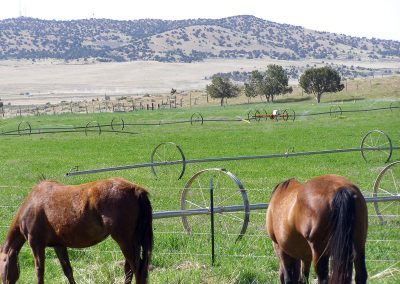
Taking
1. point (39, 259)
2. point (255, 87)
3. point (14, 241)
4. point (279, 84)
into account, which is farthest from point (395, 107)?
point (39, 259)

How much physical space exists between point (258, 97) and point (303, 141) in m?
72.4

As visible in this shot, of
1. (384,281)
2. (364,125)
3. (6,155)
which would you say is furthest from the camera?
(364,125)

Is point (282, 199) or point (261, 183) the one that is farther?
point (261, 183)

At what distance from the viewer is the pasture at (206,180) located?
930cm

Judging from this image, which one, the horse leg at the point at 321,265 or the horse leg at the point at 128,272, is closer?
the horse leg at the point at 321,265

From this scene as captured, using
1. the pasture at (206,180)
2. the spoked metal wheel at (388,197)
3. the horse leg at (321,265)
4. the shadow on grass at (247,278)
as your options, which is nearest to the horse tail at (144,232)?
the pasture at (206,180)

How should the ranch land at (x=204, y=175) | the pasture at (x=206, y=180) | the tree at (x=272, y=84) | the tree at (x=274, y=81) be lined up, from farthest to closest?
the tree at (x=272, y=84), the tree at (x=274, y=81), the ranch land at (x=204, y=175), the pasture at (x=206, y=180)

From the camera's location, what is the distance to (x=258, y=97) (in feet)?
342

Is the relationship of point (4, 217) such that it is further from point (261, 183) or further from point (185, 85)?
point (185, 85)

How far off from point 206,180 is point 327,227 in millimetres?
12049

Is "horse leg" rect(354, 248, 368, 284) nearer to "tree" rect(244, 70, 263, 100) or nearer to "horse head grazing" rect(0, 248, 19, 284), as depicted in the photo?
"horse head grazing" rect(0, 248, 19, 284)

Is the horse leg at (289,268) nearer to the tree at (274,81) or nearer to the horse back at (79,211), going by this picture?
the horse back at (79,211)

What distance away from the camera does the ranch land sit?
9.41 metres

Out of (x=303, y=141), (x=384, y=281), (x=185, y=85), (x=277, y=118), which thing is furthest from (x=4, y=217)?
(x=185, y=85)
